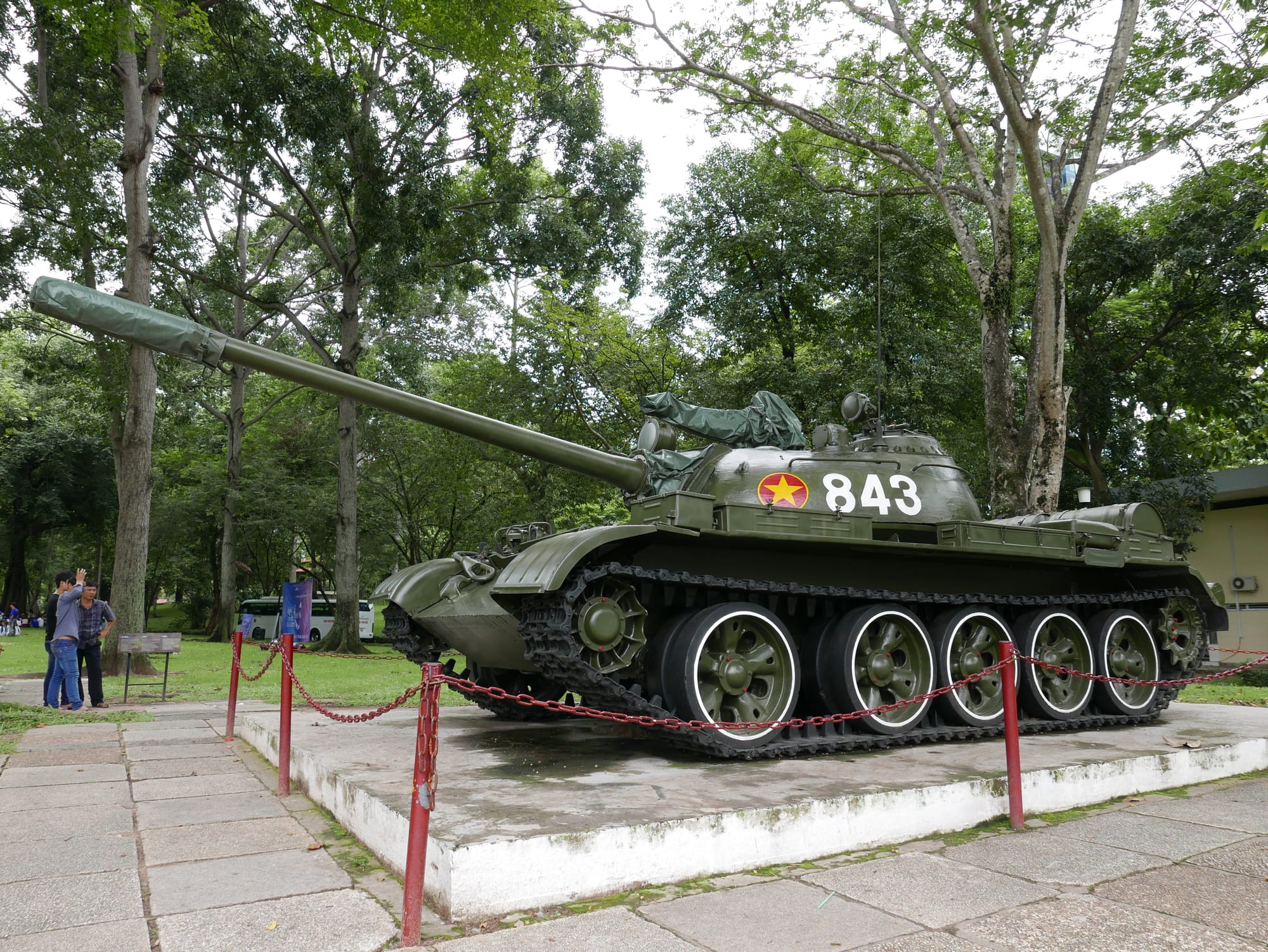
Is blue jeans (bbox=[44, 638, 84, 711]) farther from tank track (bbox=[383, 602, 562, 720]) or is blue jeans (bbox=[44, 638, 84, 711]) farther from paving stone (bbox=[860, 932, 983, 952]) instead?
paving stone (bbox=[860, 932, 983, 952])

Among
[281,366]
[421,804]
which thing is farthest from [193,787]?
[421,804]

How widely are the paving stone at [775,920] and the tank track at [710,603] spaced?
82.3 inches

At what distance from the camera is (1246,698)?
11.7 metres

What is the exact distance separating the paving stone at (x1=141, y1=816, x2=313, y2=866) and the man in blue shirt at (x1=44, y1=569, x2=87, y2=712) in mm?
5724

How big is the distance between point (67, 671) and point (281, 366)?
5.70 metres

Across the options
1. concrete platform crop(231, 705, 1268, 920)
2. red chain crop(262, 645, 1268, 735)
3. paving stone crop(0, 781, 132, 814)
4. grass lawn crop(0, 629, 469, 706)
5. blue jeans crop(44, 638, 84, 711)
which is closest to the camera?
concrete platform crop(231, 705, 1268, 920)

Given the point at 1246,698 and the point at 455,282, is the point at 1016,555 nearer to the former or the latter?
the point at 1246,698

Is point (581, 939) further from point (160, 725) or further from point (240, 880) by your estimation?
point (160, 725)

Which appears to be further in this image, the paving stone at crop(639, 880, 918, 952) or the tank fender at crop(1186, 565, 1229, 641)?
the tank fender at crop(1186, 565, 1229, 641)

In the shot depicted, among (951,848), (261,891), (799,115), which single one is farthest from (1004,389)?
(261,891)

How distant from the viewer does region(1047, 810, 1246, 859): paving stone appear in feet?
16.2

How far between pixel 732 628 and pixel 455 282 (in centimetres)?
1735

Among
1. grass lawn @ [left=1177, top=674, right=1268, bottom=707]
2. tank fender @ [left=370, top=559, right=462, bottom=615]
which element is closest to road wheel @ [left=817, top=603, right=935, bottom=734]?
tank fender @ [left=370, top=559, right=462, bottom=615]

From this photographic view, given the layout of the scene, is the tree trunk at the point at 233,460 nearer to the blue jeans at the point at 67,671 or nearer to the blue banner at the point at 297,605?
the blue banner at the point at 297,605
